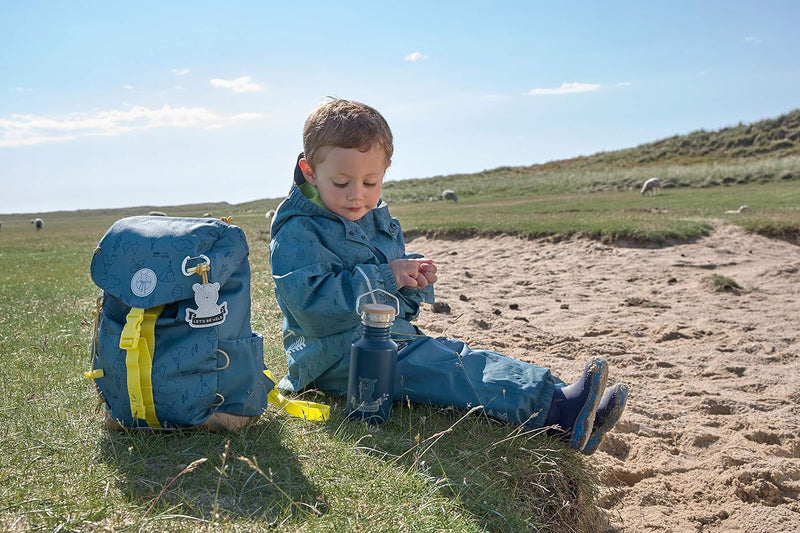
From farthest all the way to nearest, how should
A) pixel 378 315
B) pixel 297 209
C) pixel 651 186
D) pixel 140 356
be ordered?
pixel 651 186 → pixel 297 209 → pixel 378 315 → pixel 140 356

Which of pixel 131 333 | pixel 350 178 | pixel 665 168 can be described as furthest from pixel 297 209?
pixel 665 168

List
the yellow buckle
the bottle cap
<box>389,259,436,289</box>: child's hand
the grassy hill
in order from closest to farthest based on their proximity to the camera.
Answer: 1. the yellow buckle
2. the bottle cap
3. <box>389,259,436,289</box>: child's hand
4. the grassy hill

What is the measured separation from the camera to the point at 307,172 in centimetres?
364

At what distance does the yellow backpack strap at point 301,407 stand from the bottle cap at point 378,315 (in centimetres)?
55

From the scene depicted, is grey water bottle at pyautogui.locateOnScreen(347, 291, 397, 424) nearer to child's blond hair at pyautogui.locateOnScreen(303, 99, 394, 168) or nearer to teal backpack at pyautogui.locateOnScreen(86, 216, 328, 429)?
teal backpack at pyautogui.locateOnScreen(86, 216, 328, 429)

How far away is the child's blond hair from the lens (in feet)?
11.0

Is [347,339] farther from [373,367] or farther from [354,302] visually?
[373,367]

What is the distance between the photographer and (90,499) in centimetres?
233

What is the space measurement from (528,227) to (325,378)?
825 cm

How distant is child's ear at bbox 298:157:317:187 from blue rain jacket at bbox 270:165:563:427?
0.30 feet

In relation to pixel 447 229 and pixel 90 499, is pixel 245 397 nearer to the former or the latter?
pixel 90 499

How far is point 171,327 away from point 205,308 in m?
0.16

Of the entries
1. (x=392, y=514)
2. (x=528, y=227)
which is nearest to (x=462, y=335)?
(x=392, y=514)

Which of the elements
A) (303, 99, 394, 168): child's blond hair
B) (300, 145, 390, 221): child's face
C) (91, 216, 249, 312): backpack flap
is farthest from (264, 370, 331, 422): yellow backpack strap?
(303, 99, 394, 168): child's blond hair
